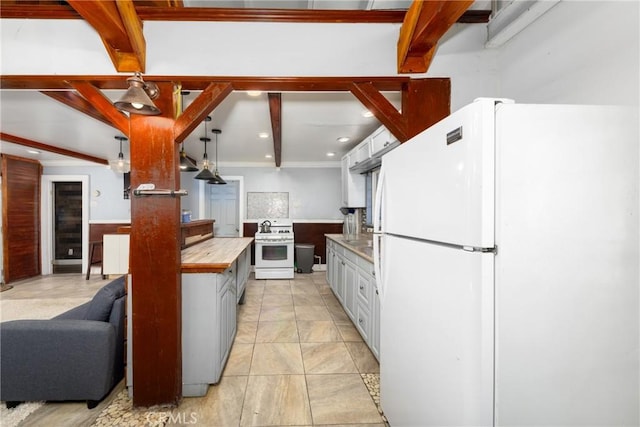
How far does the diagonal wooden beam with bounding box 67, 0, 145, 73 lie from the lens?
134 centimetres

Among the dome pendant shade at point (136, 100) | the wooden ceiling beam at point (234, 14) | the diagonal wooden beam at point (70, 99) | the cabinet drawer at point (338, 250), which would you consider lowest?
the cabinet drawer at point (338, 250)

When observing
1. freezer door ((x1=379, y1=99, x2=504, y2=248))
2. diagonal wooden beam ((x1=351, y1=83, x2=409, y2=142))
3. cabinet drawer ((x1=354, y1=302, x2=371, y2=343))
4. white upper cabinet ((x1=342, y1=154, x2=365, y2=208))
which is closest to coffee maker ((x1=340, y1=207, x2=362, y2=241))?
white upper cabinet ((x1=342, y1=154, x2=365, y2=208))

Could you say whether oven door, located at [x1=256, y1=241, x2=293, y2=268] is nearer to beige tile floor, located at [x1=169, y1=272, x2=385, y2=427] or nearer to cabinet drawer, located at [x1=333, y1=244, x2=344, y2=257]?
cabinet drawer, located at [x1=333, y1=244, x2=344, y2=257]

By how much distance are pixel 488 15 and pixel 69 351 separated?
140 inches

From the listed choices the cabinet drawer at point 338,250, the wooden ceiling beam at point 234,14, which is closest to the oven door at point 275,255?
the cabinet drawer at point 338,250

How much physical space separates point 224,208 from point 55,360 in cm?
452

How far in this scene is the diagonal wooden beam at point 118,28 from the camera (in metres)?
1.34

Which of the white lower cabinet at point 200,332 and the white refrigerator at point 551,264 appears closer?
the white refrigerator at point 551,264

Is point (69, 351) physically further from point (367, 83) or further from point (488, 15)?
point (488, 15)

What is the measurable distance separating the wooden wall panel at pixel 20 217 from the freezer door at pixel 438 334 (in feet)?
21.7

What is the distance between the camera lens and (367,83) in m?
1.83

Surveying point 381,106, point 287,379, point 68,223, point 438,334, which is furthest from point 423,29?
point 68,223

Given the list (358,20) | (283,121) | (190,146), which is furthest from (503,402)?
(190,146)

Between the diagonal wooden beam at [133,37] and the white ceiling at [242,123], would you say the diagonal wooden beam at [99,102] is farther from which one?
the white ceiling at [242,123]
